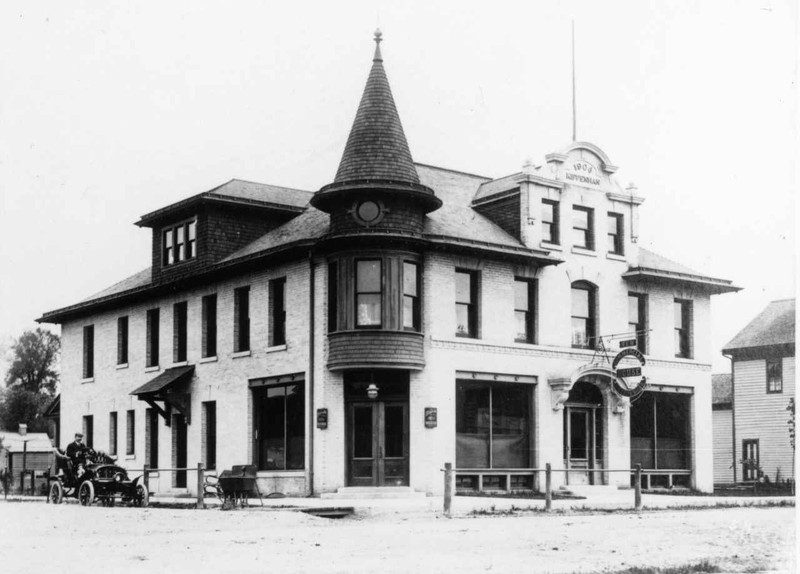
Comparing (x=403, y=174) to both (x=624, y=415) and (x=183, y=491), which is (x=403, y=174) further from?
(x=183, y=491)

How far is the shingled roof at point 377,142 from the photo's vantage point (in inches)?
1217

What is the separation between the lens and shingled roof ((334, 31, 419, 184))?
30.9 metres

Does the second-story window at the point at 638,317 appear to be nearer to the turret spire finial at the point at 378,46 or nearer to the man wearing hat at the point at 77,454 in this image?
the turret spire finial at the point at 378,46

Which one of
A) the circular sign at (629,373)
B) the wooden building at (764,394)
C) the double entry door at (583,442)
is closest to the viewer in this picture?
the circular sign at (629,373)

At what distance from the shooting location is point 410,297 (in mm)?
31000

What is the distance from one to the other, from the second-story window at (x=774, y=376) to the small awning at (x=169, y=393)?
26.8 meters

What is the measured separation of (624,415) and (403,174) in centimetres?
1061

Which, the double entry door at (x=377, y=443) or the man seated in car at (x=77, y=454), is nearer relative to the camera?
the man seated in car at (x=77, y=454)

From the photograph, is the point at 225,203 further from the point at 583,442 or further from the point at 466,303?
the point at 583,442

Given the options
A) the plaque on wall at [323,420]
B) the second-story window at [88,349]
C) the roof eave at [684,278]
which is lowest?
the plaque on wall at [323,420]

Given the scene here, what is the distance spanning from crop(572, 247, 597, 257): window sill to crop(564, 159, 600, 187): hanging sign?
6.62 ft

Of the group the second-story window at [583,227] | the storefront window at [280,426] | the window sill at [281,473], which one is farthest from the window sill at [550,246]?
the window sill at [281,473]

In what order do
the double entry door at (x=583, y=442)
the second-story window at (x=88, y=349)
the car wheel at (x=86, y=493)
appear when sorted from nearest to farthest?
the car wheel at (x=86, y=493) → the double entry door at (x=583, y=442) → the second-story window at (x=88, y=349)

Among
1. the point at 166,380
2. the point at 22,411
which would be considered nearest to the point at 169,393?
the point at 166,380
